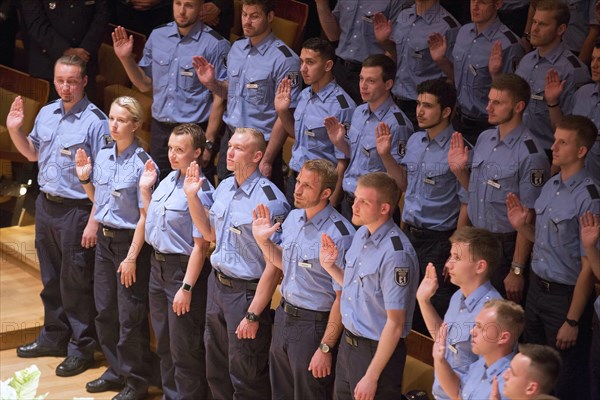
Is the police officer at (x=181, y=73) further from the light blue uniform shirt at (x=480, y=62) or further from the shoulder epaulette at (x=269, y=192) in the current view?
the light blue uniform shirt at (x=480, y=62)

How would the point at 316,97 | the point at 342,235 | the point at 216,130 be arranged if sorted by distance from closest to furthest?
the point at 342,235, the point at 316,97, the point at 216,130

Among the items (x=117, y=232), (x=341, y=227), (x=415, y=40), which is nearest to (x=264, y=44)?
(x=415, y=40)

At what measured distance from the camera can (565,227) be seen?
15.1 feet

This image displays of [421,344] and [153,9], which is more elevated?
[153,9]

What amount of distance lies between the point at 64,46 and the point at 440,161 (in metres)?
2.96

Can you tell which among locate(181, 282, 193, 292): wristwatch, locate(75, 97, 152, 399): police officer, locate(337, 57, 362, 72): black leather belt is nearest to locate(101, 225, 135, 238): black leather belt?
locate(75, 97, 152, 399): police officer

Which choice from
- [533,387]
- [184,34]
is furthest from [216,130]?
[533,387]

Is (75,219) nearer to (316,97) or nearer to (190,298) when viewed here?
(190,298)

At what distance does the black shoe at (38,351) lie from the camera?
616 cm

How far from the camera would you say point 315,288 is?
471 centimetres

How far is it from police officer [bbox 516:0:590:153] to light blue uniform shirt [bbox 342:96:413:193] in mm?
667

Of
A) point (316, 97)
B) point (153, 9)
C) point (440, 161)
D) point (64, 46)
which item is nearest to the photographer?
point (440, 161)

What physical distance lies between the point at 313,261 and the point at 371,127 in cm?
103

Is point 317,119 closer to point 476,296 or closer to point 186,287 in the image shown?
point 186,287
